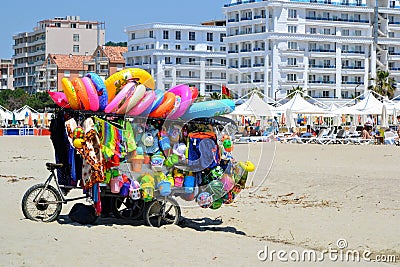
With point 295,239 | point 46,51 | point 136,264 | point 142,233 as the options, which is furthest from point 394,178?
point 46,51

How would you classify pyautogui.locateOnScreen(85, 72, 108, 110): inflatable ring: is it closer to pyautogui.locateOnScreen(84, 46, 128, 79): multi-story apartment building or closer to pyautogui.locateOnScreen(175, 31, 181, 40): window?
pyautogui.locateOnScreen(175, 31, 181, 40): window

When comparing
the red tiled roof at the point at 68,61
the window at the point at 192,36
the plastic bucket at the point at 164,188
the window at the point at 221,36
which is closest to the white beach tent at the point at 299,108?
the plastic bucket at the point at 164,188

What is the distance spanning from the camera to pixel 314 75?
86688 millimetres

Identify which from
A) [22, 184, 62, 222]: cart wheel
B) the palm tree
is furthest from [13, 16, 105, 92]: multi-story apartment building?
[22, 184, 62, 222]: cart wheel

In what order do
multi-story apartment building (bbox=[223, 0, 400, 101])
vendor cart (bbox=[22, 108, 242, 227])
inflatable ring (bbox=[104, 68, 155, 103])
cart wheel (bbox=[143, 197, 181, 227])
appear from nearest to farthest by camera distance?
1. vendor cart (bbox=[22, 108, 242, 227])
2. inflatable ring (bbox=[104, 68, 155, 103])
3. cart wheel (bbox=[143, 197, 181, 227])
4. multi-story apartment building (bbox=[223, 0, 400, 101])

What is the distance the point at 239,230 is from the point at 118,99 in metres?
2.67

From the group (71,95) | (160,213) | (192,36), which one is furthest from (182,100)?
(192,36)

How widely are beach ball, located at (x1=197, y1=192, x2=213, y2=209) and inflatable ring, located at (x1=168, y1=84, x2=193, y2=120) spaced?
46.7 inches

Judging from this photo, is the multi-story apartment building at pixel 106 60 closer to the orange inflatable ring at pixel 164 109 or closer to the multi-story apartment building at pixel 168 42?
the multi-story apartment building at pixel 168 42

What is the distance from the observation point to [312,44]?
8788 cm

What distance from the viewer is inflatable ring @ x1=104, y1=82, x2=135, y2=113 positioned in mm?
10531

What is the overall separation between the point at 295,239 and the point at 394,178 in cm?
840

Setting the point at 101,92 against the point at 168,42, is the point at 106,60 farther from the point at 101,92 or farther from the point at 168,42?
the point at 101,92

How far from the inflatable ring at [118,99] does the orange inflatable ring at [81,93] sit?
0.28 meters
